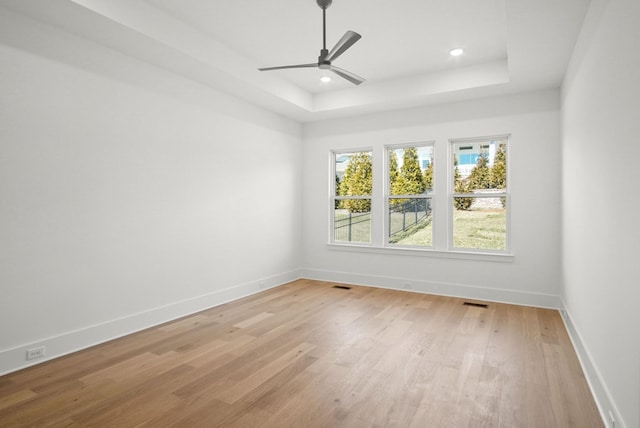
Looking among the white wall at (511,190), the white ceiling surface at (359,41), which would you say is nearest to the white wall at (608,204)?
the white ceiling surface at (359,41)

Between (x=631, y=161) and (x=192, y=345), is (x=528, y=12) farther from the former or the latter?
(x=192, y=345)

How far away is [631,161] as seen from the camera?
5.70 ft

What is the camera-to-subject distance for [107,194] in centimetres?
332

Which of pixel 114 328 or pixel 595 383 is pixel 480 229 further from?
pixel 114 328

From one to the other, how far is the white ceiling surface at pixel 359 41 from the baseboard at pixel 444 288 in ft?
8.63

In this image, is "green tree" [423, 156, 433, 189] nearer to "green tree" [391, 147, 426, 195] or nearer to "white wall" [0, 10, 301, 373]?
"green tree" [391, 147, 426, 195]

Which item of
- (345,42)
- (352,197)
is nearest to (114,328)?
(345,42)

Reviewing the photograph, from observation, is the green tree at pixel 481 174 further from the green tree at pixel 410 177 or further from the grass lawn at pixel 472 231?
the green tree at pixel 410 177

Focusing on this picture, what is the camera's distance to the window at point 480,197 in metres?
4.80

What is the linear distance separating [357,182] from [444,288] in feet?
7.09

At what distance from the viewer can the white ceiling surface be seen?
289 centimetres

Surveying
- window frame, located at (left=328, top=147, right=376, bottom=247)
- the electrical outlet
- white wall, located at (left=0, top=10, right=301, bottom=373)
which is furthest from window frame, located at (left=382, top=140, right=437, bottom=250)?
the electrical outlet

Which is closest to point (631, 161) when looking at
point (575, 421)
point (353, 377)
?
point (575, 421)

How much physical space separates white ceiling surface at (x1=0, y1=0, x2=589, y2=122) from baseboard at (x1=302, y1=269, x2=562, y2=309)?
8.63 ft
